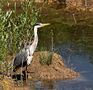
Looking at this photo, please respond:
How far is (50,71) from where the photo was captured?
19031 mm

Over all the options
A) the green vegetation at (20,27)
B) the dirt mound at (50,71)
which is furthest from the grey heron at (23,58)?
the dirt mound at (50,71)

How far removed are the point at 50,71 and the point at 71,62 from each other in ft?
7.49

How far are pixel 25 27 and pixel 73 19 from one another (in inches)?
542

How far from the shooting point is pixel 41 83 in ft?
59.8

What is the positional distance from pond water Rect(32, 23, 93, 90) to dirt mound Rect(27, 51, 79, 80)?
344mm

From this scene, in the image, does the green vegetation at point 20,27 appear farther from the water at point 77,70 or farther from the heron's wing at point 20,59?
the water at point 77,70

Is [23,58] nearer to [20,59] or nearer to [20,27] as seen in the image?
[20,59]

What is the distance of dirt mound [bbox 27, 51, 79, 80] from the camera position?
61.8 feet

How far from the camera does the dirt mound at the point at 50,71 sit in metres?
18.8

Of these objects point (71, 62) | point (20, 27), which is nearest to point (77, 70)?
point (71, 62)

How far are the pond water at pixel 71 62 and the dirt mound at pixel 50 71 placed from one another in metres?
0.34

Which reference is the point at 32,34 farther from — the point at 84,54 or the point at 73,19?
the point at 73,19

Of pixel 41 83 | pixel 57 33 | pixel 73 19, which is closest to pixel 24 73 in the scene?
pixel 41 83

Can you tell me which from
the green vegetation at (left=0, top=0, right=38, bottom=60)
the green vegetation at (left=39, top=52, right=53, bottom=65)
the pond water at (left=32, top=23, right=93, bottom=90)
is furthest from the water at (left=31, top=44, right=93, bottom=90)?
the green vegetation at (left=0, top=0, right=38, bottom=60)
